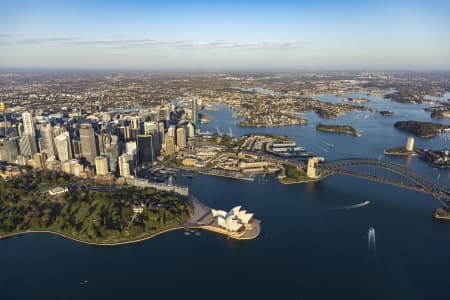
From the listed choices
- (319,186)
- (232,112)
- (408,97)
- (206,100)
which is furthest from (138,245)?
(408,97)

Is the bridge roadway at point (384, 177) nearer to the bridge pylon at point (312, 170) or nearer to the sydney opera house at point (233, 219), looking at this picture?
the bridge pylon at point (312, 170)

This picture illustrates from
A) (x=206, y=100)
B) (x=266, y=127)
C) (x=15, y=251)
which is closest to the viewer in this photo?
(x=15, y=251)

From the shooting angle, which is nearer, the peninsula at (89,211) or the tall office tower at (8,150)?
the peninsula at (89,211)

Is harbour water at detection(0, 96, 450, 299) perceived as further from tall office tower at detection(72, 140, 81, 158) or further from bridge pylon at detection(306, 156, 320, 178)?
tall office tower at detection(72, 140, 81, 158)

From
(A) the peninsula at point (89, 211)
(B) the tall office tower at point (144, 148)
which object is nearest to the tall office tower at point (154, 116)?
(B) the tall office tower at point (144, 148)

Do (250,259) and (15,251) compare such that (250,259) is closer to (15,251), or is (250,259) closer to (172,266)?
(172,266)

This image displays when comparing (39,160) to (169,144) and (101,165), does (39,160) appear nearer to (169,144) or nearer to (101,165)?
(101,165)
